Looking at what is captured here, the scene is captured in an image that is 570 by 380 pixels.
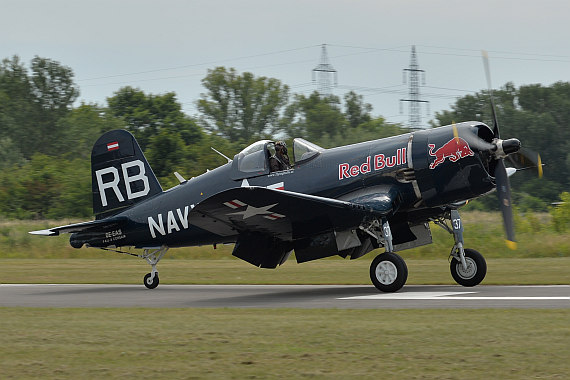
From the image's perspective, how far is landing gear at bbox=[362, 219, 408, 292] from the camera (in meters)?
13.4

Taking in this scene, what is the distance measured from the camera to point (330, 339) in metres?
8.18

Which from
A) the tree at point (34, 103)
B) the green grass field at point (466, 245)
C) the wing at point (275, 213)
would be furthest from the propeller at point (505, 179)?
the tree at point (34, 103)

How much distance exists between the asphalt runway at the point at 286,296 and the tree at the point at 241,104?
64888 mm

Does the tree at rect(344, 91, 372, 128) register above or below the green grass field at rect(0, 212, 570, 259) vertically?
above

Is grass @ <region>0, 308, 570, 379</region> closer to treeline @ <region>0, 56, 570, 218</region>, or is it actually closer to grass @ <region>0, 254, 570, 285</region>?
grass @ <region>0, 254, 570, 285</region>

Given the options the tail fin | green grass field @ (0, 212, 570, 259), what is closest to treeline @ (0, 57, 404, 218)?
green grass field @ (0, 212, 570, 259)

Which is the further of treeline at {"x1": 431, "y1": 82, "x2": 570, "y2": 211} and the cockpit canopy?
treeline at {"x1": 431, "y1": 82, "x2": 570, "y2": 211}

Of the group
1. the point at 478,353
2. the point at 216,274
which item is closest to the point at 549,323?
the point at 478,353

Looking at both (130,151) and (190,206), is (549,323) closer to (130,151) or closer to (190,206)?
(190,206)

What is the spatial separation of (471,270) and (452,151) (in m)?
2.46

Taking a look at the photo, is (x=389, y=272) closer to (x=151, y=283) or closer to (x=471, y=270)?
(x=471, y=270)

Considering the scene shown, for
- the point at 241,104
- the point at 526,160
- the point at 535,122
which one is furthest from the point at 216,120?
the point at 526,160

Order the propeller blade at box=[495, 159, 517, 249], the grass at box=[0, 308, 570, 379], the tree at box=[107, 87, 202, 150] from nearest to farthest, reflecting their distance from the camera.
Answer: the grass at box=[0, 308, 570, 379] → the propeller blade at box=[495, 159, 517, 249] → the tree at box=[107, 87, 202, 150]

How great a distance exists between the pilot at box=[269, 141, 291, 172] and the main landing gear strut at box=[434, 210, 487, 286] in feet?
10.6
